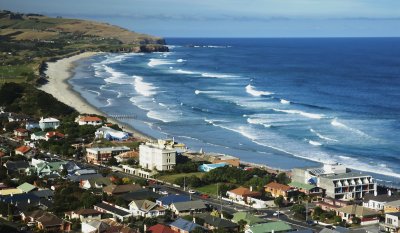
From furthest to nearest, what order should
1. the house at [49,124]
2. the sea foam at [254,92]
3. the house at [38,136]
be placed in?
the sea foam at [254,92] → the house at [49,124] → the house at [38,136]

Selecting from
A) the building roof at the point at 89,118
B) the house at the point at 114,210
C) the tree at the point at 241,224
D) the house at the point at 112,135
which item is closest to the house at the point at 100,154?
the house at the point at 112,135

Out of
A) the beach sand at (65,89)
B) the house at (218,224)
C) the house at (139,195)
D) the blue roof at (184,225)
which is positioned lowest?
the beach sand at (65,89)


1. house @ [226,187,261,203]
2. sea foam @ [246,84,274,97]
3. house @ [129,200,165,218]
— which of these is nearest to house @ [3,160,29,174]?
house @ [129,200,165,218]

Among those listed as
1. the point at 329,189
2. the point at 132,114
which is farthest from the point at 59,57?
the point at 329,189

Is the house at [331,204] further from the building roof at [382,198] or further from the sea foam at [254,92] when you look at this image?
the sea foam at [254,92]

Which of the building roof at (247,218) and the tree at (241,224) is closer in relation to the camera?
the tree at (241,224)

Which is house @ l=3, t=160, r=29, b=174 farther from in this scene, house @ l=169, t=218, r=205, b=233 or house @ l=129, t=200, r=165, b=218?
house @ l=169, t=218, r=205, b=233
